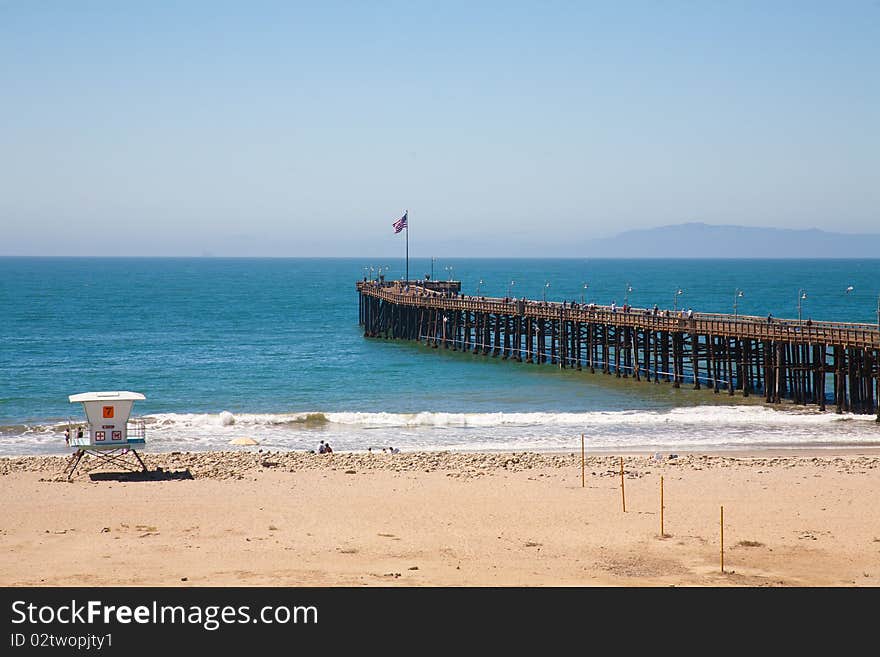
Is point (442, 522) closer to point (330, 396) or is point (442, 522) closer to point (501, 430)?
point (501, 430)

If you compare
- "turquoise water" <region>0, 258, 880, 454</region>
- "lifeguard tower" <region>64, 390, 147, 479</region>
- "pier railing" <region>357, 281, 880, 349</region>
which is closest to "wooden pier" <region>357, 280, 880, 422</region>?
"pier railing" <region>357, 281, 880, 349</region>

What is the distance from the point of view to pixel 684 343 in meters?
54.2

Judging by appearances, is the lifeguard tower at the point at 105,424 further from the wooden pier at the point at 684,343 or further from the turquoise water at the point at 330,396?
the wooden pier at the point at 684,343

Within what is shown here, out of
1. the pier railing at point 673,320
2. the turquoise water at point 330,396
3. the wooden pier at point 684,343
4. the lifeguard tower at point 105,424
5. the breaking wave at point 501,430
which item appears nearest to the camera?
the lifeguard tower at point 105,424

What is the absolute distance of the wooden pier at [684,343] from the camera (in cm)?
4297

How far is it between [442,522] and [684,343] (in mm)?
33390

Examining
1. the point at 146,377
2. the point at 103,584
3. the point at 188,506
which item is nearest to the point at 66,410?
the point at 146,377

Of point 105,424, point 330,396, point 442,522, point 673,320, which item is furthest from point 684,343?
point 442,522

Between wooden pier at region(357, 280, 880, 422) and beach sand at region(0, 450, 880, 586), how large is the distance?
37.7 feet

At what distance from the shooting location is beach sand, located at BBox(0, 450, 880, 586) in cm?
1931

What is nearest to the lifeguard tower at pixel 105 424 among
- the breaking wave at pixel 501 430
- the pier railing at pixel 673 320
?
the breaking wave at pixel 501 430

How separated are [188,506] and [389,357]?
4135cm

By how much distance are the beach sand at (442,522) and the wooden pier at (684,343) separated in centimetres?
1150
